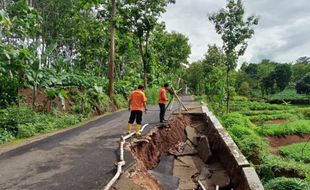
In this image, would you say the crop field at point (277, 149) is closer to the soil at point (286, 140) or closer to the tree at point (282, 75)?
the soil at point (286, 140)

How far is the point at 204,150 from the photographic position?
13.5 metres

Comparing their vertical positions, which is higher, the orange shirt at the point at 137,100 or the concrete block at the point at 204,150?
the orange shirt at the point at 137,100

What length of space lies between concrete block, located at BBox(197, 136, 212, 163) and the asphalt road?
10.7 ft

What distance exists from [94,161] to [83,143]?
2.55 meters

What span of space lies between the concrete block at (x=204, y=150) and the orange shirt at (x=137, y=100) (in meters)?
3.24

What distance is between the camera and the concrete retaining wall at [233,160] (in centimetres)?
855

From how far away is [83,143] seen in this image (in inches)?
454

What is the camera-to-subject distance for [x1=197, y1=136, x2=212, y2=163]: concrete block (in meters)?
13.2

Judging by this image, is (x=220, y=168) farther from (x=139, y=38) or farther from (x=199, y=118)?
(x=139, y=38)

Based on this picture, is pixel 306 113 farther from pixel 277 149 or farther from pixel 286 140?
pixel 277 149

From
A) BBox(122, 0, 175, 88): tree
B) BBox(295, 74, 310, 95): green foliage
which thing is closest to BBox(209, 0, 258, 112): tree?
BBox(122, 0, 175, 88): tree

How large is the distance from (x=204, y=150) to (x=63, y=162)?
20.4 feet

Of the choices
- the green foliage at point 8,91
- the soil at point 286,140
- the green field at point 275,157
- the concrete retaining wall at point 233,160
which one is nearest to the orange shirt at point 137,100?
the concrete retaining wall at point 233,160

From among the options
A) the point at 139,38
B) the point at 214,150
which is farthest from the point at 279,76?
the point at 214,150
